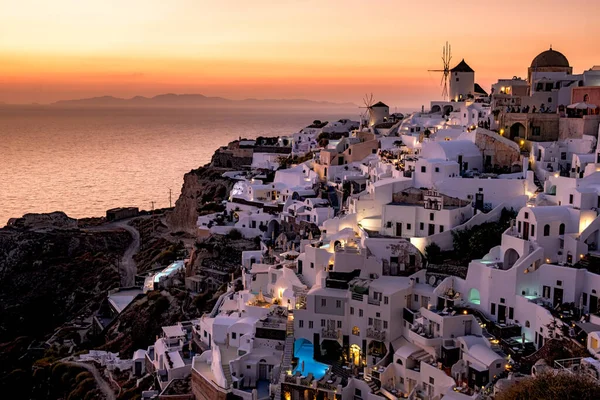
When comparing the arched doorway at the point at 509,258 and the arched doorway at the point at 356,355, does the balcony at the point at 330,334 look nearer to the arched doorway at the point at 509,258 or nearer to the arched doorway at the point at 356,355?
the arched doorway at the point at 356,355

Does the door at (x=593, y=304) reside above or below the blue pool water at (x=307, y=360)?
above

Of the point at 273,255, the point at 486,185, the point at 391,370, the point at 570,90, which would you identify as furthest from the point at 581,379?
the point at 570,90

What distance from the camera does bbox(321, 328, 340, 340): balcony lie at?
2516 centimetres

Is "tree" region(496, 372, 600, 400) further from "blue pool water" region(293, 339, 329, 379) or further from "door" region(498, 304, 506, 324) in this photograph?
"blue pool water" region(293, 339, 329, 379)

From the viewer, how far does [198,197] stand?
56500mm

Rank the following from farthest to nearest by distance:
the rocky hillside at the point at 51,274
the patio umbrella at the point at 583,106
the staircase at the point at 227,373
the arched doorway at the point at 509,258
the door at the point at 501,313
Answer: the rocky hillside at the point at 51,274, the patio umbrella at the point at 583,106, the arched doorway at the point at 509,258, the staircase at the point at 227,373, the door at the point at 501,313

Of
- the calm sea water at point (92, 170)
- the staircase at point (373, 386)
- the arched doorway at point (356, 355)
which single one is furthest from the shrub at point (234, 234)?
the calm sea water at point (92, 170)

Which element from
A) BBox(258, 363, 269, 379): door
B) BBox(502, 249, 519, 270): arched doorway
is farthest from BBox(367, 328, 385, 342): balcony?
BBox(502, 249, 519, 270): arched doorway

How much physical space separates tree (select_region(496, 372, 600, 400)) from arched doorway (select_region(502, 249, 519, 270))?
698 centimetres

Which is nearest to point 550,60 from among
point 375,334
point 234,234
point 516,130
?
point 516,130

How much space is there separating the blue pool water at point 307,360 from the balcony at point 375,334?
1.94 metres

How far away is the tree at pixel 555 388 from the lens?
1634 cm

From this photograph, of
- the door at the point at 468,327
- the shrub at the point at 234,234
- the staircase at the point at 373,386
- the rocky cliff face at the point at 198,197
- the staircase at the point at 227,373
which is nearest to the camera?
the staircase at the point at 373,386

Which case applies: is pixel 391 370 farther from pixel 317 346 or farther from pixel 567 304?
Answer: pixel 567 304
